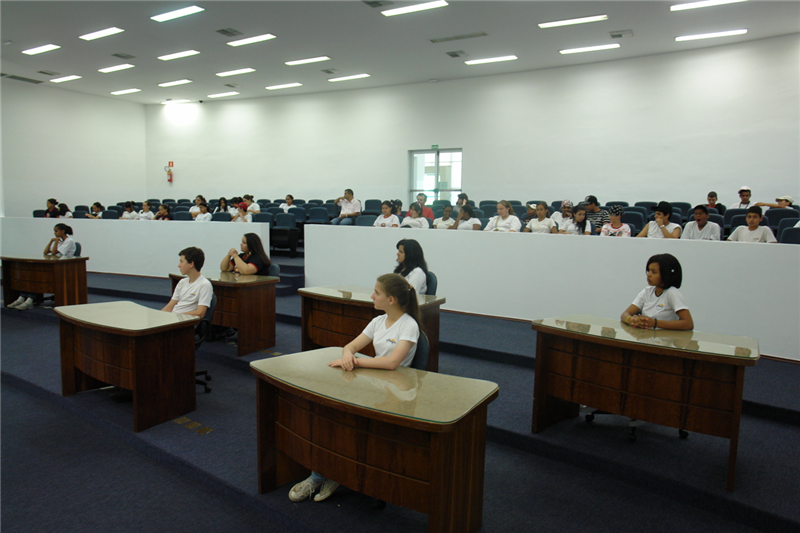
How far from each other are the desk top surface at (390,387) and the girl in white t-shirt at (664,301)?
1387mm

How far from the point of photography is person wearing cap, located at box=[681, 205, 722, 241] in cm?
586

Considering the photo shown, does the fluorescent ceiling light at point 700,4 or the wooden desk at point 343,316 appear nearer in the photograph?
the wooden desk at point 343,316

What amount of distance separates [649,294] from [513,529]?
175 cm

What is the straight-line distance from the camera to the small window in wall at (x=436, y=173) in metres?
12.0

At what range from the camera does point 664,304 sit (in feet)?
9.67

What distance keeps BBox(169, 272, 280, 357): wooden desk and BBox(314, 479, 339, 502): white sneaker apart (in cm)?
238

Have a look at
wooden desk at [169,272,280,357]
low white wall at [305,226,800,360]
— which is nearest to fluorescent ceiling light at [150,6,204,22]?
low white wall at [305,226,800,360]

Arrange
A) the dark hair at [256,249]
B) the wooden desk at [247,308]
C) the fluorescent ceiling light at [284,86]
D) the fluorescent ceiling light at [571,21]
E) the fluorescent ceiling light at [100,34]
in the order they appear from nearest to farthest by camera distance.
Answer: the wooden desk at [247,308]
the dark hair at [256,249]
the fluorescent ceiling light at [571,21]
the fluorescent ceiling light at [100,34]
the fluorescent ceiling light at [284,86]

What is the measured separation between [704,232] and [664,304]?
3.74m

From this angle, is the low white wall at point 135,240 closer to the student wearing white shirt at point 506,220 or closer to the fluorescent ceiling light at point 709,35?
the student wearing white shirt at point 506,220

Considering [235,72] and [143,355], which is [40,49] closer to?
[235,72]

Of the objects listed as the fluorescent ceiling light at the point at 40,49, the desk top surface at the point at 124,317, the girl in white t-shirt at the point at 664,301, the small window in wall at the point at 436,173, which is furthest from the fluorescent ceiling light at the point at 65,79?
the girl in white t-shirt at the point at 664,301

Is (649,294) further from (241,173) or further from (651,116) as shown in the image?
(241,173)

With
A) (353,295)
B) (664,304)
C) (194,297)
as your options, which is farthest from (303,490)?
(664,304)
